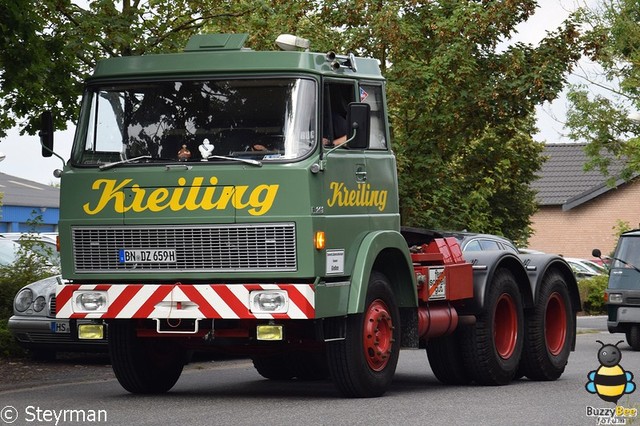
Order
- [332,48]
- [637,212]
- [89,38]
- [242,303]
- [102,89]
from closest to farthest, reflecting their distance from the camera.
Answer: [242,303]
[102,89]
[89,38]
[332,48]
[637,212]

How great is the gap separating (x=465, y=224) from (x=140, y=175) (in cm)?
1691

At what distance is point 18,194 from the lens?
2574 inches

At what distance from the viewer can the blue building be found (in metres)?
58.7

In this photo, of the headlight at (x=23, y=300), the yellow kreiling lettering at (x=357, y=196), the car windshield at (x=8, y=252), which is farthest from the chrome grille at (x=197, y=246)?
the car windshield at (x=8, y=252)

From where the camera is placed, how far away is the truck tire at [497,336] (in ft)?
47.7

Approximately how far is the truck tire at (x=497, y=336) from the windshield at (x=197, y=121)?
11.2 ft

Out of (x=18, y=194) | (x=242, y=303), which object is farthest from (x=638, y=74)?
(x=18, y=194)

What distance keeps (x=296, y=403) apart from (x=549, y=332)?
453 centimetres

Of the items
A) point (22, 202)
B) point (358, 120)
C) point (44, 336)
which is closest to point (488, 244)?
point (44, 336)

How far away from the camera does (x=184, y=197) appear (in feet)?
40.1

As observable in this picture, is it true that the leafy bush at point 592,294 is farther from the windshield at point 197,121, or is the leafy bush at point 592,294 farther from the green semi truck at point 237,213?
the windshield at point 197,121

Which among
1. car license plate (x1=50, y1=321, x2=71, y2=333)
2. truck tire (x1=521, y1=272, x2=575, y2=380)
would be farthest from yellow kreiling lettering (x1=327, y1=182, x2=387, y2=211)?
car license plate (x1=50, y1=321, x2=71, y2=333)

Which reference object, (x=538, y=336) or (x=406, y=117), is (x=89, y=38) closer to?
(x=538, y=336)

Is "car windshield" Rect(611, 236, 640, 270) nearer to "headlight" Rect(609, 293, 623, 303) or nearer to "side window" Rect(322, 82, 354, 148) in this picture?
"headlight" Rect(609, 293, 623, 303)
